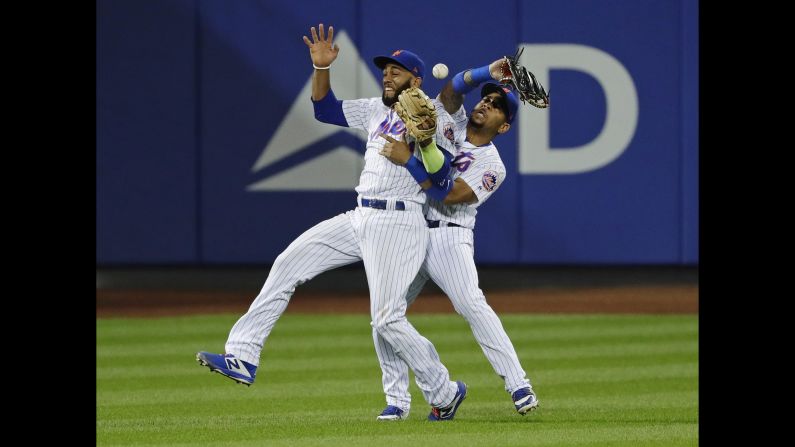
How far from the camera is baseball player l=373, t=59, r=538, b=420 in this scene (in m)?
6.30

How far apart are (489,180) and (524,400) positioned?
1049 millimetres

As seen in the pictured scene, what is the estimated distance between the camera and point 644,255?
15.2 metres

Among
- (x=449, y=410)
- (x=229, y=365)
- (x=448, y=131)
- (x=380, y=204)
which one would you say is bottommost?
(x=449, y=410)

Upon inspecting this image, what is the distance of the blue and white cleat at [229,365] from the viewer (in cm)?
613

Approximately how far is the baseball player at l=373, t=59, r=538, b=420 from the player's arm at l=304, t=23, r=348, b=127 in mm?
477

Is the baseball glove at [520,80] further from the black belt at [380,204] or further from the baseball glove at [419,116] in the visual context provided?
the black belt at [380,204]

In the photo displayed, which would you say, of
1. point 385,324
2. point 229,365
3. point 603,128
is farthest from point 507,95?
point 603,128

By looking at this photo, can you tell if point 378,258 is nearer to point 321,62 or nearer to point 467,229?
point 467,229

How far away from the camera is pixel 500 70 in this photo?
6.25 m

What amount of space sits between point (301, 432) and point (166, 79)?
31.7 feet

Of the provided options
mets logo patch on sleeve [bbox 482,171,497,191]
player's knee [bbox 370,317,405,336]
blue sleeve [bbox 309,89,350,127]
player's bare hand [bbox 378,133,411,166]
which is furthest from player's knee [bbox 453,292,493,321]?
blue sleeve [bbox 309,89,350,127]

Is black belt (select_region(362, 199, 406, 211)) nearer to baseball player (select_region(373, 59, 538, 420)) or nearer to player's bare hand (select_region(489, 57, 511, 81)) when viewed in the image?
baseball player (select_region(373, 59, 538, 420))
